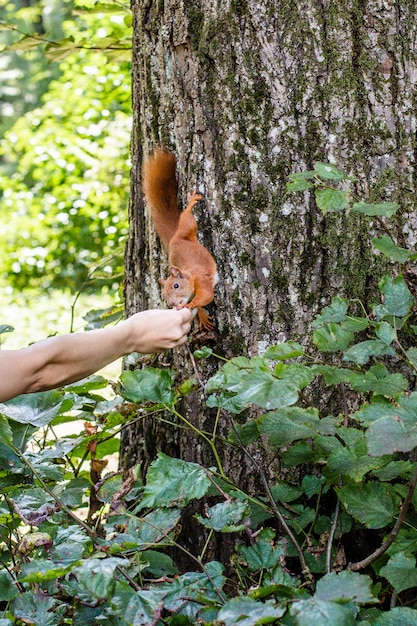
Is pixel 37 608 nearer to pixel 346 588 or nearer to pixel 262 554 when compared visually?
pixel 262 554

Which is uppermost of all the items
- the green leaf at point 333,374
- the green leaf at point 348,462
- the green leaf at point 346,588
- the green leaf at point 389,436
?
the green leaf at point 389,436

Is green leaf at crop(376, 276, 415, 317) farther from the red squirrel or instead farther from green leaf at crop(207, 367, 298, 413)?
the red squirrel

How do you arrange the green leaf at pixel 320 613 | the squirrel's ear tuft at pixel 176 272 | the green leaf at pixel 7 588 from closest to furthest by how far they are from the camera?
the green leaf at pixel 320 613 → the green leaf at pixel 7 588 → the squirrel's ear tuft at pixel 176 272

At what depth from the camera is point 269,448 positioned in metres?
1.68

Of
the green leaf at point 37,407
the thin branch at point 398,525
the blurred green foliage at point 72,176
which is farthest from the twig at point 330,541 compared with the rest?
the blurred green foliage at point 72,176

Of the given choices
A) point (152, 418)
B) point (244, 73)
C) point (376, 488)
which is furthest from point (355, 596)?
A: point (244, 73)

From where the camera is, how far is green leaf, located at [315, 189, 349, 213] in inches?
50.7

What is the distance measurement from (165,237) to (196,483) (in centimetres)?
73

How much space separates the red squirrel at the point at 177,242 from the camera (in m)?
1.69

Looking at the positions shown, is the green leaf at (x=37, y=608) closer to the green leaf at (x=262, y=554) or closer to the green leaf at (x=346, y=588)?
the green leaf at (x=262, y=554)

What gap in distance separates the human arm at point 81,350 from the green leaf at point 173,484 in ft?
0.77

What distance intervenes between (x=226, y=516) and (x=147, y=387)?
0.93ft

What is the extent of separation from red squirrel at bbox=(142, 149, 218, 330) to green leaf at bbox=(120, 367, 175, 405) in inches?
9.9

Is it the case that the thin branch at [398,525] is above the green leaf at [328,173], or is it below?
below
